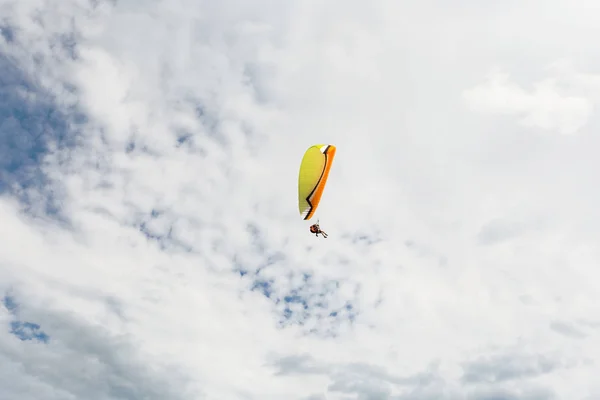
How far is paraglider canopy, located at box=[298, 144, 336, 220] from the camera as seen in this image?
6003 cm

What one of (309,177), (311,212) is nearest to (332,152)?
(309,177)

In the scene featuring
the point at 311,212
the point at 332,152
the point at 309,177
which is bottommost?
the point at 311,212

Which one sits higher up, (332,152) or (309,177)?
(332,152)

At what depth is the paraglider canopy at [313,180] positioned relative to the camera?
197 ft

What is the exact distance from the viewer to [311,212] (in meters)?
59.8

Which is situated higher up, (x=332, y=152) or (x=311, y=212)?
(x=332, y=152)

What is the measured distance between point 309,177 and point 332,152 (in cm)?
568

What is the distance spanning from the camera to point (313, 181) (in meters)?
60.2

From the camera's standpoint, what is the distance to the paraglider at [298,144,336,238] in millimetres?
60031

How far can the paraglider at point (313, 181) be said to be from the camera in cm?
6003

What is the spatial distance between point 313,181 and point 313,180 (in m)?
0.16

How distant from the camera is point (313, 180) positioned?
198 feet

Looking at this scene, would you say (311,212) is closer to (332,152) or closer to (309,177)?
(309,177)

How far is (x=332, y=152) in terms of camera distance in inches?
2429
